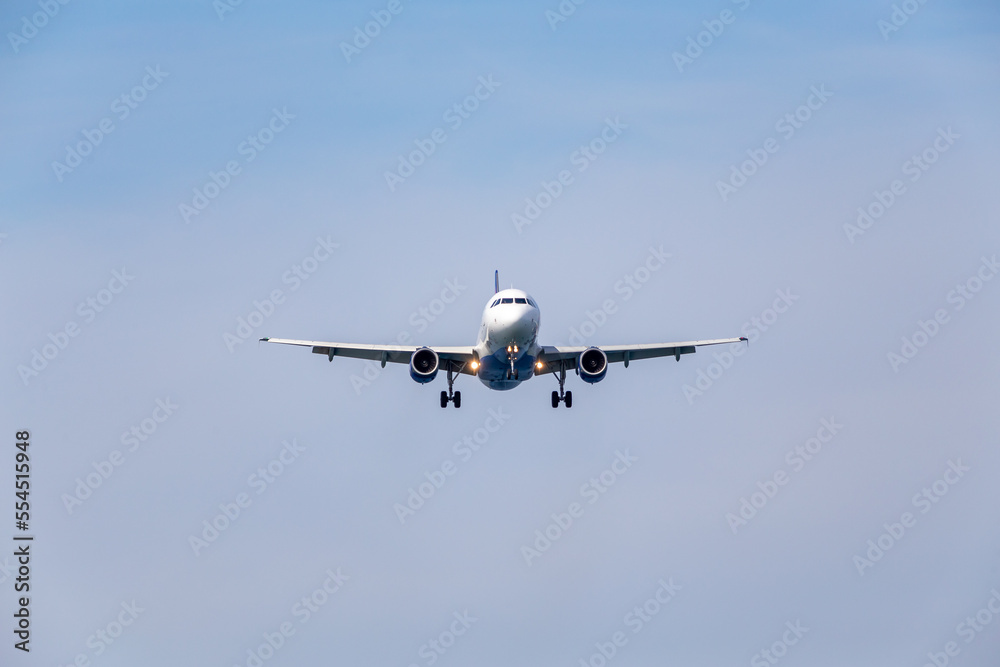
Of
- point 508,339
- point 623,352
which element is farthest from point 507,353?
point 623,352

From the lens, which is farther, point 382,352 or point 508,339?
point 382,352

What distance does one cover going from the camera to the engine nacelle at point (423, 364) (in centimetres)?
7744

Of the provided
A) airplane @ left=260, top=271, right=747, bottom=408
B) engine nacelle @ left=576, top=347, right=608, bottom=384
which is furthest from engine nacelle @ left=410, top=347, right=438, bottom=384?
engine nacelle @ left=576, top=347, right=608, bottom=384

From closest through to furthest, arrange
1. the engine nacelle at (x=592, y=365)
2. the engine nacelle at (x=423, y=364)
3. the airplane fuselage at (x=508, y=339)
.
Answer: the airplane fuselage at (x=508, y=339) → the engine nacelle at (x=423, y=364) → the engine nacelle at (x=592, y=365)

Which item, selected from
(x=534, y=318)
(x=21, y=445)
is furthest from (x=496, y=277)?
(x=21, y=445)

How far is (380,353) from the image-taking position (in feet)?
A: 273

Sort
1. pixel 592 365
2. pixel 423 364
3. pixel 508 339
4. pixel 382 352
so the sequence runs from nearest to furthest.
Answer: pixel 508 339 < pixel 423 364 < pixel 592 365 < pixel 382 352

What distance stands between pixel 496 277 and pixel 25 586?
33831mm

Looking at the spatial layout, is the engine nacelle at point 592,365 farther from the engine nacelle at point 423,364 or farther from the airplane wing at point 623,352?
the engine nacelle at point 423,364

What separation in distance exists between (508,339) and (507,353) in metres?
1.47

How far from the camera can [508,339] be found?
73438mm

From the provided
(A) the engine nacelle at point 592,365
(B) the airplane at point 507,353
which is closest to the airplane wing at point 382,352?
(B) the airplane at point 507,353

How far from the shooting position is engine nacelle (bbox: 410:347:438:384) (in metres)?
77.4

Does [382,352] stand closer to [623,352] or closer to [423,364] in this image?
[423,364]
